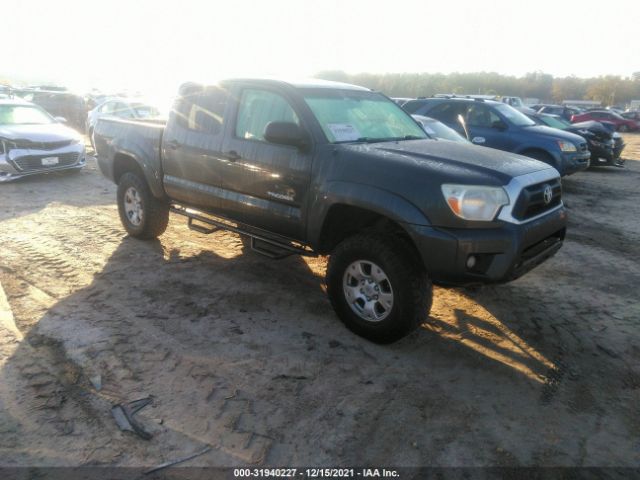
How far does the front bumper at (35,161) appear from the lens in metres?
8.78

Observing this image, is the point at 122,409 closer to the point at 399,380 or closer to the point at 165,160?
the point at 399,380

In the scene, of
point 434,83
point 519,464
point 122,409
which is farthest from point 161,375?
point 434,83

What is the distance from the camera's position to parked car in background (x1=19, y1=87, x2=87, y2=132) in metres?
17.8

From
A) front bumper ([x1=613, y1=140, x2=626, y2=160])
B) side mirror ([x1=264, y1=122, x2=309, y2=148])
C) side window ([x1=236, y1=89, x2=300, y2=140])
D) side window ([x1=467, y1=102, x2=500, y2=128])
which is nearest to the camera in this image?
side mirror ([x1=264, y1=122, x2=309, y2=148])

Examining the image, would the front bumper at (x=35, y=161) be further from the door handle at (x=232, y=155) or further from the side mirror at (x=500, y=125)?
the side mirror at (x=500, y=125)

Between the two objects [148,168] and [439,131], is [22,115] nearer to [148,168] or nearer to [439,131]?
[148,168]

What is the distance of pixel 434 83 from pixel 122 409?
74.8m

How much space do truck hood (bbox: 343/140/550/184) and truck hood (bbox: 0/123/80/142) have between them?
316 inches

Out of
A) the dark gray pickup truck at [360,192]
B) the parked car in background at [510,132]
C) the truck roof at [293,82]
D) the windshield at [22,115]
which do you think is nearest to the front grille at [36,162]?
the windshield at [22,115]

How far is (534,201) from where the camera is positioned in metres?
3.36

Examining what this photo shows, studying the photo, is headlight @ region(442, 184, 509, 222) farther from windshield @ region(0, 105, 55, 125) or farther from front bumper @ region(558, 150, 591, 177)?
windshield @ region(0, 105, 55, 125)

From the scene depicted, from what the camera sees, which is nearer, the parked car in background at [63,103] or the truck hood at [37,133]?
the truck hood at [37,133]

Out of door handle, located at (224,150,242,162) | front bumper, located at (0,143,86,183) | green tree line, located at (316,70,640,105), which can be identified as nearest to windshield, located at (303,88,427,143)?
door handle, located at (224,150,242,162)

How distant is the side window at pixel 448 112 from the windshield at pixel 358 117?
5.83m
